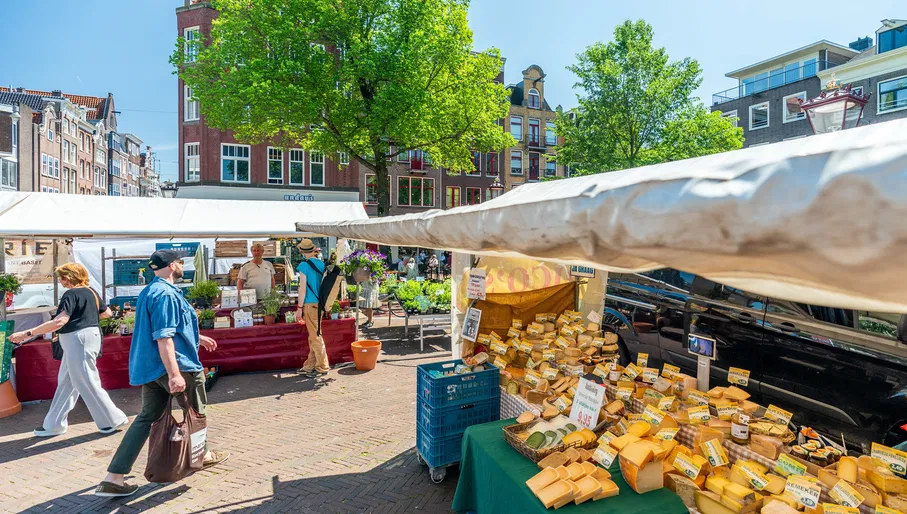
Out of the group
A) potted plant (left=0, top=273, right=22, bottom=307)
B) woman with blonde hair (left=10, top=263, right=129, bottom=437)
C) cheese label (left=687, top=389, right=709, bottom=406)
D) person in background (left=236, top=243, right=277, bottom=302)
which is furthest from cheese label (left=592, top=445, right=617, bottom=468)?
potted plant (left=0, top=273, right=22, bottom=307)

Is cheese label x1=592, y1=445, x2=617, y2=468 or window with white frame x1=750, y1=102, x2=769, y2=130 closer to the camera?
cheese label x1=592, y1=445, x2=617, y2=468

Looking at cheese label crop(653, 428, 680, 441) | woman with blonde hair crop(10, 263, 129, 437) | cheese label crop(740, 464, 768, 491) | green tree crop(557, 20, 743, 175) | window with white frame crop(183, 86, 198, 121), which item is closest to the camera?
cheese label crop(740, 464, 768, 491)

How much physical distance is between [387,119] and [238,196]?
12.6m

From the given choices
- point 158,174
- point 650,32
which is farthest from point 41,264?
point 158,174

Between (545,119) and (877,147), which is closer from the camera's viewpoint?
(877,147)

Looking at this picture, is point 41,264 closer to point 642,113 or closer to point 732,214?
point 732,214

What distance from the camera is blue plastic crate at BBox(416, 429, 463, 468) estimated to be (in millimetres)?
3771

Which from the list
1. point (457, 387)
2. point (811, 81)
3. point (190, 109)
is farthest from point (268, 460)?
point (811, 81)

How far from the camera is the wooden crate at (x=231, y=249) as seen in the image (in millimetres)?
13461

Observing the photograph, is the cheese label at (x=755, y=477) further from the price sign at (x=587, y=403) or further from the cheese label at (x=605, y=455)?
the price sign at (x=587, y=403)

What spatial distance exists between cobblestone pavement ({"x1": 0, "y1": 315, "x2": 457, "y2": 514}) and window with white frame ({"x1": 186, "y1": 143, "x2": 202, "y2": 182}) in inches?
797

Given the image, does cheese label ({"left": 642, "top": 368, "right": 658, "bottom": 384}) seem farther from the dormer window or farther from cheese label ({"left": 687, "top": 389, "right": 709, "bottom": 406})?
the dormer window

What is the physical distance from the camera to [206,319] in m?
6.83

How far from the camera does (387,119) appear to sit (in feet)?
47.3
